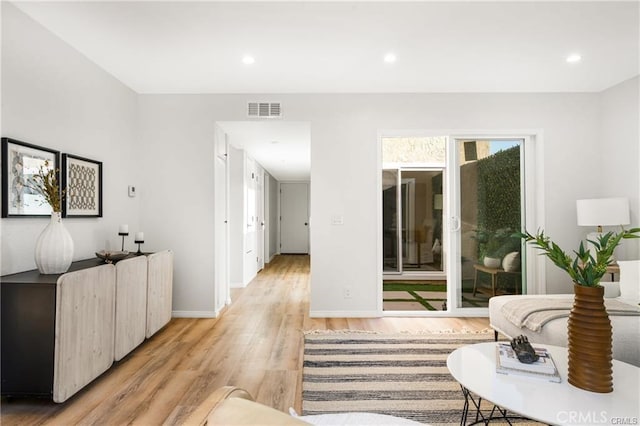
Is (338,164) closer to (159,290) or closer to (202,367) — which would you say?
(159,290)

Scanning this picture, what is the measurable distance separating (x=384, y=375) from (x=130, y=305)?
2.02 m

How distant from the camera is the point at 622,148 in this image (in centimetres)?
353

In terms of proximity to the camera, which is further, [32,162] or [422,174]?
[422,174]

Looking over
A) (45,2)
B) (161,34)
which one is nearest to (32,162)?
(45,2)

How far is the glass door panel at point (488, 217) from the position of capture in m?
3.86

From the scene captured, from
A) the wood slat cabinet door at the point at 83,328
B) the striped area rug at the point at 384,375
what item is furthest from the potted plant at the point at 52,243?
the striped area rug at the point at 384,375

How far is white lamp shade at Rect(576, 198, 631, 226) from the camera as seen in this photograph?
→ 319cm

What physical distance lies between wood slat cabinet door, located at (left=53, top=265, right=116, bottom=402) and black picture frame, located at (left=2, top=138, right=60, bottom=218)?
619 mm

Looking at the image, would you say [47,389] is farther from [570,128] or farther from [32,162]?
[570,128]

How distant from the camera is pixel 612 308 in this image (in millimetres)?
2254

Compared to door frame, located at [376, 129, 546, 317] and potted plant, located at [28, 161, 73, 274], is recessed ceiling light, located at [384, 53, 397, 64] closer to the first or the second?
door frame, located at [376, 129, 546, 317]

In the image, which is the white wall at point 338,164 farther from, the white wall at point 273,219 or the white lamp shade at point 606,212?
the white wall at point 273,219

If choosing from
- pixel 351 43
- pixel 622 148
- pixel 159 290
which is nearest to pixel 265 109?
pixel 351 43

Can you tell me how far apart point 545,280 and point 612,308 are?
1.62 metres
